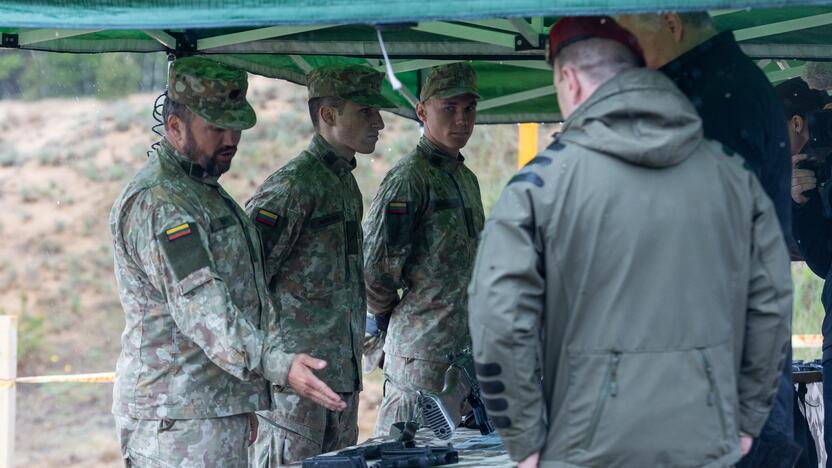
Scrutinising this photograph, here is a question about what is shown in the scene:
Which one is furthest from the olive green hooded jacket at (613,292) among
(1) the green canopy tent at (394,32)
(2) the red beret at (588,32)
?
(1) the green canopy tent at (394,32)

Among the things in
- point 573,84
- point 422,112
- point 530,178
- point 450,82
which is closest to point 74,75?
point 422,112

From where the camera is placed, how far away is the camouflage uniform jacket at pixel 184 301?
140 inches

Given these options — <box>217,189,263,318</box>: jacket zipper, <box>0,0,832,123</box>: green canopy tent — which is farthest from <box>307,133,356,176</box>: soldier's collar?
<box>217,189,263,318</box>: jacket zipper

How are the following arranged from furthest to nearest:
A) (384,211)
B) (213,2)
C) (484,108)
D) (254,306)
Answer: (484,108)
(384,211)
(254,306)
(213,2)

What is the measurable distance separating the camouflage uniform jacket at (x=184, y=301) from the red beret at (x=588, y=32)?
1326 millimetres

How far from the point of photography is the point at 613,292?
102 inches

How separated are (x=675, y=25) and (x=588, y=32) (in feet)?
1.50

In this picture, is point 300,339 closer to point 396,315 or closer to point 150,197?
point 396,315

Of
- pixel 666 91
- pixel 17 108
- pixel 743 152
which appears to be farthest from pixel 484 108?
pixel 17 108

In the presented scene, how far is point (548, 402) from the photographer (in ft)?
8.83

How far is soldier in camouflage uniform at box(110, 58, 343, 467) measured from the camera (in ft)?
11.7

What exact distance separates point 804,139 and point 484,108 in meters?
2.70

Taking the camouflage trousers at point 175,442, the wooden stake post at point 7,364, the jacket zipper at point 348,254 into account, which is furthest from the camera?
the wooden stake post at point 7,364

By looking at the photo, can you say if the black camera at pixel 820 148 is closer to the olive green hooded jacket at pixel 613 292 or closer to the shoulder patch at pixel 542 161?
the olive green hooded jacket at pixel 613 292
